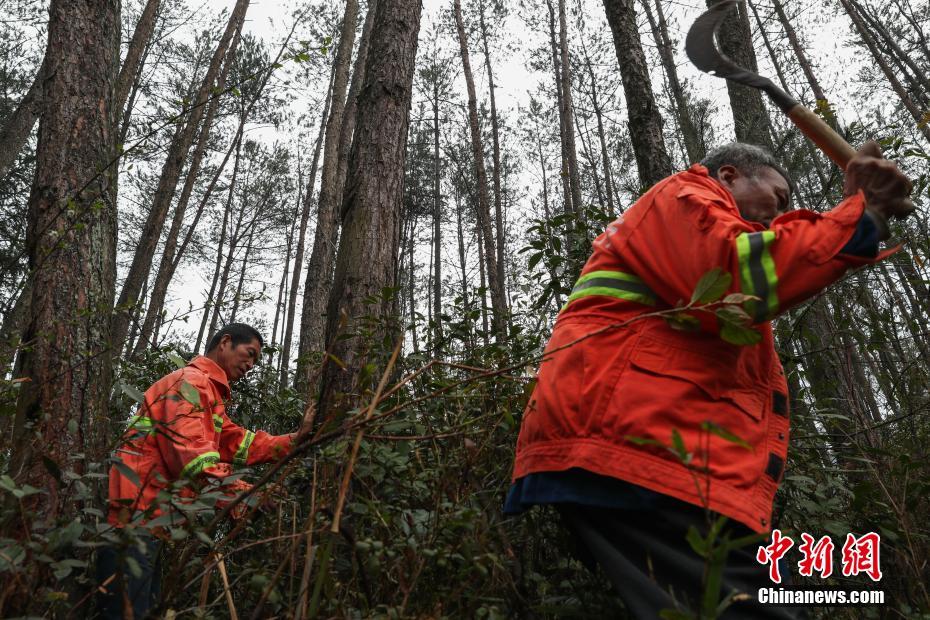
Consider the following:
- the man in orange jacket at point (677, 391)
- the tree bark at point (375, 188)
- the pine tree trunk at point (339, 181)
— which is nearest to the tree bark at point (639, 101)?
the tree bark at point (375, 188)

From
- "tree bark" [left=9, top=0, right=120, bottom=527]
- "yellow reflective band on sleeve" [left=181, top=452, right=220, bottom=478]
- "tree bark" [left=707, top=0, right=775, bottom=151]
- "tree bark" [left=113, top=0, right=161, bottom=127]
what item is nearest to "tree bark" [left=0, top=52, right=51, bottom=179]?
"tree bark" [left=113, top=0, right=161, bottom=127]

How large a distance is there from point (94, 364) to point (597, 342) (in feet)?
6.92

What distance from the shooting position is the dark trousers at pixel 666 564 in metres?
1.34

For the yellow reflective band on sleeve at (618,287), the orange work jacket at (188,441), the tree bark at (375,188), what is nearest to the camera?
the yellow reflective band on sleeve at (618,287)

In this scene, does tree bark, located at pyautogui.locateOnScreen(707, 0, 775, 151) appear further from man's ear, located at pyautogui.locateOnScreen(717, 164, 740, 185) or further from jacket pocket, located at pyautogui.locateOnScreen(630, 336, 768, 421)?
jacket pocket, located at pyautogui.locateOnScreen(630, 336, 768, 421)

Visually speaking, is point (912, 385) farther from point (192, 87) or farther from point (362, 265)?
point (192, 87)

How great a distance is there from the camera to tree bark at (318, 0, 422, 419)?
294 centimetres

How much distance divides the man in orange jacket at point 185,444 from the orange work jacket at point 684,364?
38.3 inches

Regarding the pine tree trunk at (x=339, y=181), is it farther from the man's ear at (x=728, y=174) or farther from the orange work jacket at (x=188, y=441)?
the man's ear at (x=728, y=174)

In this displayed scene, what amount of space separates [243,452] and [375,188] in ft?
5.12

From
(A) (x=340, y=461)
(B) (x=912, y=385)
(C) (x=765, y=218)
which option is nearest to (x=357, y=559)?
(A) (x=340, y=461)

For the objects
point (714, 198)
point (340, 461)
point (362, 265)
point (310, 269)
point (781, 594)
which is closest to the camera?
point (781, 594)

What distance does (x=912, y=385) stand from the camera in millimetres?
3318

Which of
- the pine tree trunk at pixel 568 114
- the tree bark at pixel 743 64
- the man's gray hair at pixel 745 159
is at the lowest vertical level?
the man's gray hair at pixel 745 159
